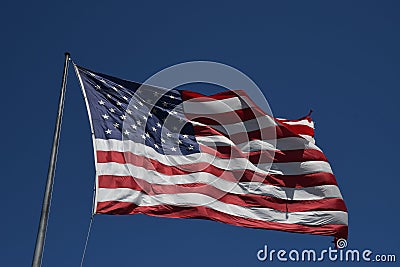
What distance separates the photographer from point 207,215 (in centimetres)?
1644

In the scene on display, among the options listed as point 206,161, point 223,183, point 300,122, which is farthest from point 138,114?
point 300,122

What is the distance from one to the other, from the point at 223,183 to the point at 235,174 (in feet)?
1.79

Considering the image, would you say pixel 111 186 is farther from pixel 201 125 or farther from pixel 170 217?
pixel 201 125

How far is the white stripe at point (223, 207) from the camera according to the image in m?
14.7

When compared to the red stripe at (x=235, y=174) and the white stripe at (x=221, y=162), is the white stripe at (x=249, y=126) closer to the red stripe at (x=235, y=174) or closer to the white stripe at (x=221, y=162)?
the white stripe at (x=221, y=162)

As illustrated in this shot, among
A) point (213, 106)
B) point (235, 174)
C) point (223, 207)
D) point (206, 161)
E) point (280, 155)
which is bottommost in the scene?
point (223, 207)

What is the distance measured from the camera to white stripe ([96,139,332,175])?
15.7 metres

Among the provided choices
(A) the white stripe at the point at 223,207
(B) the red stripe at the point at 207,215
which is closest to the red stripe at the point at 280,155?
(A) the white stripe at the point at 223,207

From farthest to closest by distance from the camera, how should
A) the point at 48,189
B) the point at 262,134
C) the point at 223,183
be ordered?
the point at 262,134 < the point at 223,183 < the point at 48,189

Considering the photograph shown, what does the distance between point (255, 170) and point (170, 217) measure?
3.46 metres

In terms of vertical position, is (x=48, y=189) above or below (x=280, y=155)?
below

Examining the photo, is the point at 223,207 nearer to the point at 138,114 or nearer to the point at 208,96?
the point at 138,114

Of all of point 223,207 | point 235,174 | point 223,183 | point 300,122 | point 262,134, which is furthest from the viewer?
point 300,122

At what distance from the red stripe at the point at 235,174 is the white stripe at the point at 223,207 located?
733 millimetres
